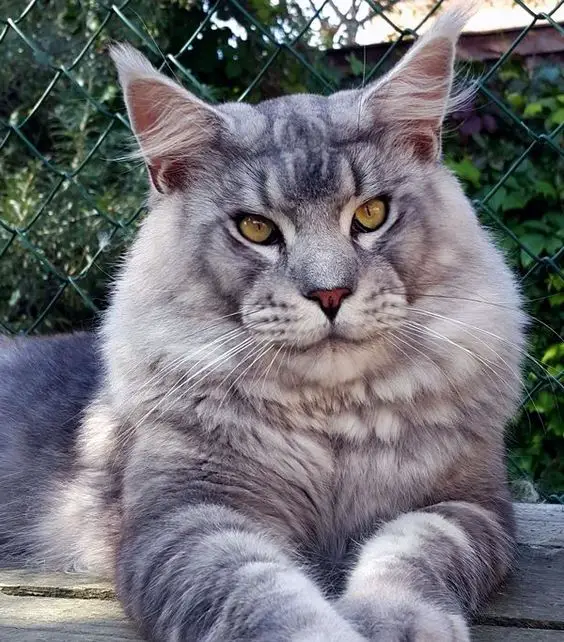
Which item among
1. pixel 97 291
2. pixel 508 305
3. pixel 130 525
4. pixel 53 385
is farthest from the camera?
pixel 97 291

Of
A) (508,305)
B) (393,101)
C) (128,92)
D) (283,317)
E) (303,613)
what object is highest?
(393,101)

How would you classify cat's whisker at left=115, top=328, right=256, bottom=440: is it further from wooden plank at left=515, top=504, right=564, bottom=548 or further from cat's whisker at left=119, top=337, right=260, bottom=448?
wooden plank at left=515, top=504, right=564, bottom=548

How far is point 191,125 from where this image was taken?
2.10 meters

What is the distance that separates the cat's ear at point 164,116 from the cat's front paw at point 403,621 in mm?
1031

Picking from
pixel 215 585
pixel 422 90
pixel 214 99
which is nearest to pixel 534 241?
pixel 214 99

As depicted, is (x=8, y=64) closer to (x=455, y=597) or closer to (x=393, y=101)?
(x=393, y=101)

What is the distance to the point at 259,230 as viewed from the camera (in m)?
2.00

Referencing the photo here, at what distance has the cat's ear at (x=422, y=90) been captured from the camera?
2.06m

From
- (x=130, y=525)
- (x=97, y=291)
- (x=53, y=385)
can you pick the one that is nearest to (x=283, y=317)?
(x=130, y=525)

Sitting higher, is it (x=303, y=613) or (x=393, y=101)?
(x=393, y=101)

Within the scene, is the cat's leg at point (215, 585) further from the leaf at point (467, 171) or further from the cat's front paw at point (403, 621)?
the leaf at point (467, 171)

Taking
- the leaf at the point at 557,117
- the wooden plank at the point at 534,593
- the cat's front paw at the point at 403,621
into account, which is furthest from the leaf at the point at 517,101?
the cat's front paw at the point at 403,621

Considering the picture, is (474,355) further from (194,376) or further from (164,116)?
(164,116)

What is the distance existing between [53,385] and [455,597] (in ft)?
4.41
